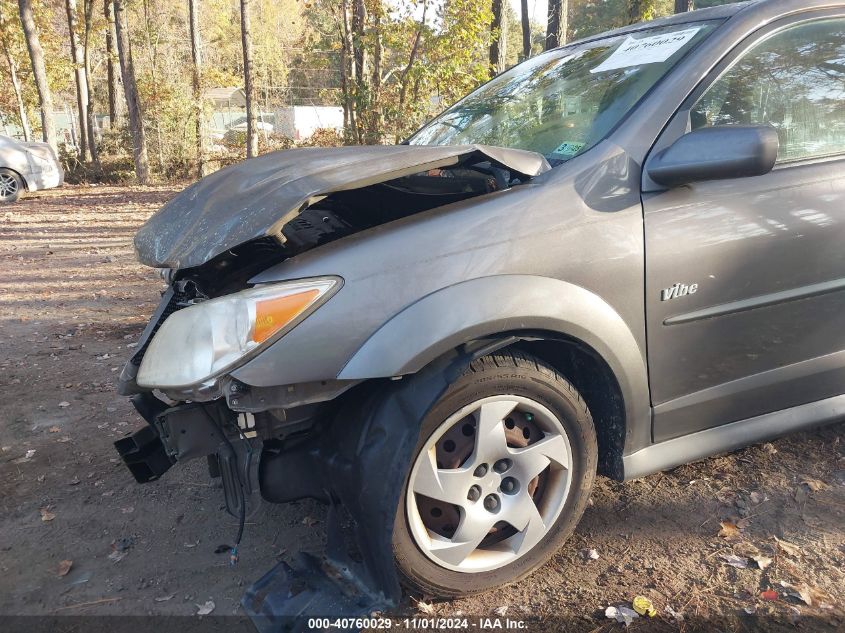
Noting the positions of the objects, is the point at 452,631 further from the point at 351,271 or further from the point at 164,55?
the point at 164,55

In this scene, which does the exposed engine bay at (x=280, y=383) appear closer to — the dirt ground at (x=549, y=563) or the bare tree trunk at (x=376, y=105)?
the dirt ground at (x=549, y=563)

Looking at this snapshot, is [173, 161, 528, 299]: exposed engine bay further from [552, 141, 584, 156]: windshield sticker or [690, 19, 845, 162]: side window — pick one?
[690, 19, 845, 162]: side window

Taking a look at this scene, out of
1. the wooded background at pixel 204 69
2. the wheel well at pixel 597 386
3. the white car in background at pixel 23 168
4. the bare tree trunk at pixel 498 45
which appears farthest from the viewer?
the bare tree trunk at pixel 498 45

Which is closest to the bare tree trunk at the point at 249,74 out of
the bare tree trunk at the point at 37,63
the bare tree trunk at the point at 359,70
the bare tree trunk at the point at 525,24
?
the bare tree trunk at the point at 359,70

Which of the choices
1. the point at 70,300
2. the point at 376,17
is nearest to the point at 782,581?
the point at 70,300

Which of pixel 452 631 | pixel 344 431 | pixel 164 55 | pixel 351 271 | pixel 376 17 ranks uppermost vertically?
pixel 164 55

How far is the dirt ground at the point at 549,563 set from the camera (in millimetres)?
2232

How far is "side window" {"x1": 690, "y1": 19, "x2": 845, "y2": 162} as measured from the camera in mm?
2438

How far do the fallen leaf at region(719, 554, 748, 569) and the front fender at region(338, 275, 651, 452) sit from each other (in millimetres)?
711

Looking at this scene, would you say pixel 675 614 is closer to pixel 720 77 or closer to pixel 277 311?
pixel 277 311

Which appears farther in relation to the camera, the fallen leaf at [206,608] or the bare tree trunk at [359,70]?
the bare tree trunk at [359,70]

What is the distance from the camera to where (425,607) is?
2223mm

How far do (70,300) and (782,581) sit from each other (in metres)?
6.42

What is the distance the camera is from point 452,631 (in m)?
2.14
